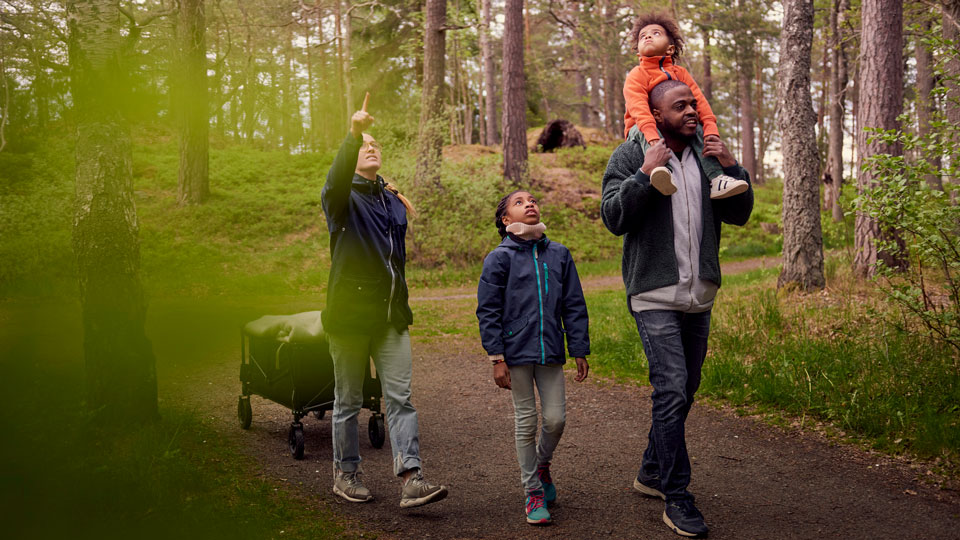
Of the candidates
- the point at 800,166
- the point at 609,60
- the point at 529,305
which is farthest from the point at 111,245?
the point at 609,60

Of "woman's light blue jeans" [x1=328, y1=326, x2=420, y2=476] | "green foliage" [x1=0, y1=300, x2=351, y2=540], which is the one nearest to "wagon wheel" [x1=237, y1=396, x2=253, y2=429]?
"woman's light blue jeans" [x1=328, y1=326, x2=420, y2=476]

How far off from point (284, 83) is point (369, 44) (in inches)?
1006

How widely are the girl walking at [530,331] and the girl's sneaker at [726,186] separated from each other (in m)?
0.85

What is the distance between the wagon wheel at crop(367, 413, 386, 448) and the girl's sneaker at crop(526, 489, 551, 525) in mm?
1917

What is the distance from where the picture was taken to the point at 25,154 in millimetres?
1531

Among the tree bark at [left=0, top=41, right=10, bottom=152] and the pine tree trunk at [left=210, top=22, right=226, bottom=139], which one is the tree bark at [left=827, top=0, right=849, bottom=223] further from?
the tree bark at [left=0, top=41, right=10, bottom=152]

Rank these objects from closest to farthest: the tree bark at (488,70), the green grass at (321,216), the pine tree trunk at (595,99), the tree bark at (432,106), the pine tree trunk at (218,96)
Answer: the pine tree trunk at (218,96), the green grass at (321,216), the tree bark at (432,106), the tree bark at (488,70), the pine tree trunk at (595,99)

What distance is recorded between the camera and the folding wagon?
17.0ft

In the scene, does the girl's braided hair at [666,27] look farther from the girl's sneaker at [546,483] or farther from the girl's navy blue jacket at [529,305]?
the girl's sneaker at [546,483]

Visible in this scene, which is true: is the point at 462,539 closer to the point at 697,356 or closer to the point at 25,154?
the point at 697,356

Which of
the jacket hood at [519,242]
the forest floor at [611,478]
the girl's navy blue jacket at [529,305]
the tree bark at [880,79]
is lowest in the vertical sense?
the forest floor at [611,478]

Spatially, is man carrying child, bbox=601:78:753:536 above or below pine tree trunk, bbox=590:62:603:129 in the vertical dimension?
below

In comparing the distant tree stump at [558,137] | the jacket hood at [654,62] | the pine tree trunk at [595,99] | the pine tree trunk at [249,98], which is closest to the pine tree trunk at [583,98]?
the pine tree trunk at [595,99]

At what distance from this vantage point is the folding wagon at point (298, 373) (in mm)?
5188
